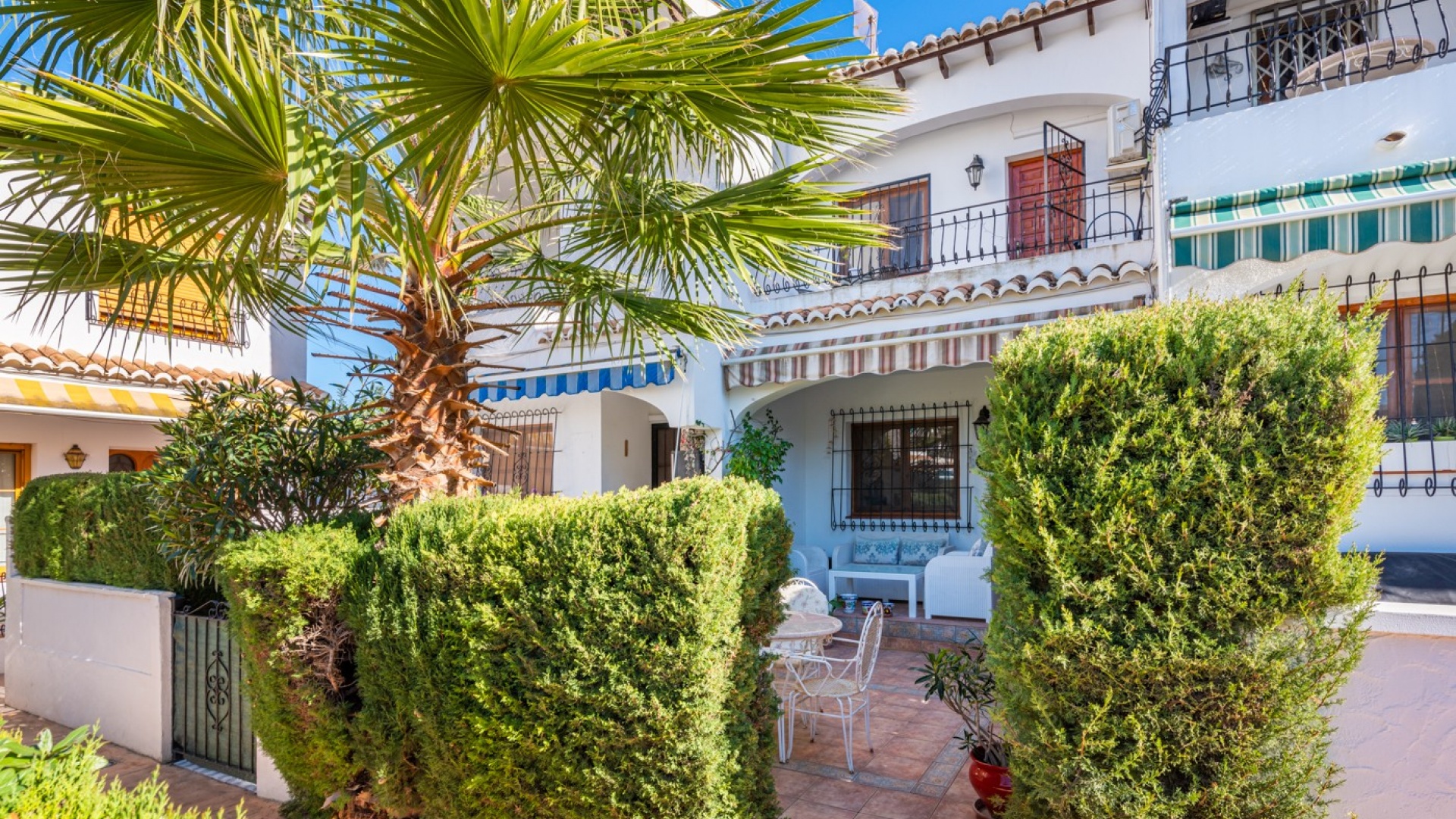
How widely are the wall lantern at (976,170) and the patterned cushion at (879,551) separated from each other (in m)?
7.32

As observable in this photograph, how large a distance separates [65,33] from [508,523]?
5.08m

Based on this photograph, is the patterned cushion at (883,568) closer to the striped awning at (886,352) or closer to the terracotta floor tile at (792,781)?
the striped awning at (886,352)

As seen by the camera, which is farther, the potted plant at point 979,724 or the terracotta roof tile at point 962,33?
the terracotta roof tile at point 962,33

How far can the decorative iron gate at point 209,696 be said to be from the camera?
8398mm

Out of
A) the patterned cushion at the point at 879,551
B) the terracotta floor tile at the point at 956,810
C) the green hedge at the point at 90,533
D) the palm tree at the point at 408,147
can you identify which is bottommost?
the terracotta floor tile at the point at 956,810

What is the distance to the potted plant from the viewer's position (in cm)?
621

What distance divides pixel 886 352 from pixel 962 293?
147 cm

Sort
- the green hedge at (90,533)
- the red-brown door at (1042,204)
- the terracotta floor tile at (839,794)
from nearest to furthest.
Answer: the terracotta floor tile at (839,794), the green hedge at (90,533), the red-brown door at (1042,204)

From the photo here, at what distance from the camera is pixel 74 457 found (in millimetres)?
15383

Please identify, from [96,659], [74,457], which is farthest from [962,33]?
[74,457]

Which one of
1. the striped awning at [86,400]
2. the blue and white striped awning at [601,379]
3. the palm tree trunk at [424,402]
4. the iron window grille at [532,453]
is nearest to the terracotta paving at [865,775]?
the palm tree trunk at [424,402]

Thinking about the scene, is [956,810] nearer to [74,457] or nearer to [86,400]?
[86,400]

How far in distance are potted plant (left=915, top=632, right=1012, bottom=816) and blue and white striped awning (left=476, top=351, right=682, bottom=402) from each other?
7.44 m

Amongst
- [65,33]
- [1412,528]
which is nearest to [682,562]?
[65,33]
